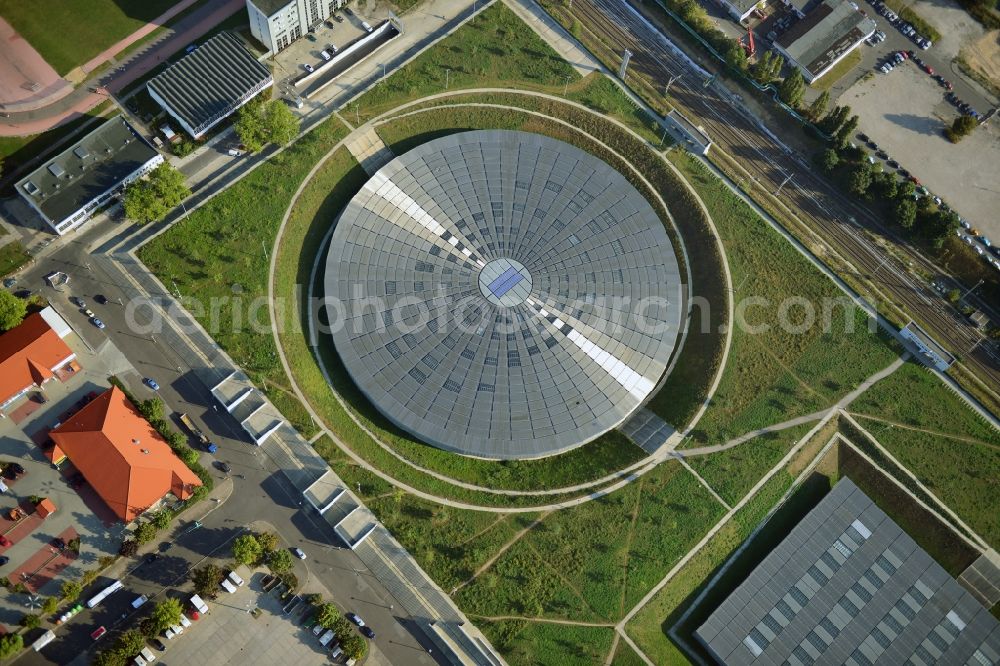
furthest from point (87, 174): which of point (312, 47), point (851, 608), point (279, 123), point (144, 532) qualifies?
point (851, 608)

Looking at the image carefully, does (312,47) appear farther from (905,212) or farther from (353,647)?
(905,212)

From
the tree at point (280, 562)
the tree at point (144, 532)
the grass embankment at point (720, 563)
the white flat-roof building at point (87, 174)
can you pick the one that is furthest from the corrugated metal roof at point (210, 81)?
the grass embankment at point (720, 563)

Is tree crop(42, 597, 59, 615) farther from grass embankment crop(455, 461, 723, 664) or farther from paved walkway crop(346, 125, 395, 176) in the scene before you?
paved walkway crop(346, 125, 395, 176)

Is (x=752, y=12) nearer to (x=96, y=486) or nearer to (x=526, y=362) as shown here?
(x=526, y=362)

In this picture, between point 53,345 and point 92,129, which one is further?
point 92,129

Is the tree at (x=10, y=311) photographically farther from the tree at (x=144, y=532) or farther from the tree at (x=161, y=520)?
the tree at (x=144, y=532)

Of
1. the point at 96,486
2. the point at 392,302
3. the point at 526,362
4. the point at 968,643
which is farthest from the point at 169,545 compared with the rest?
the point at 968,643
